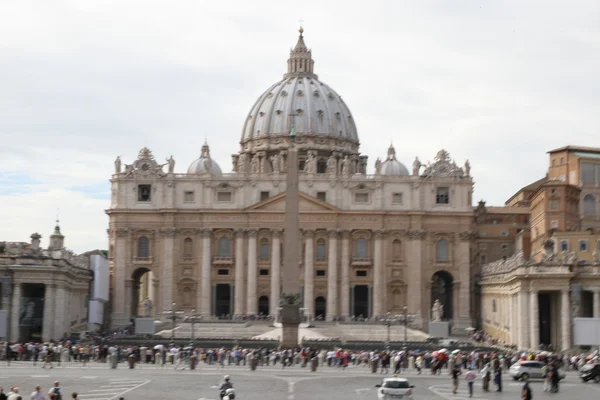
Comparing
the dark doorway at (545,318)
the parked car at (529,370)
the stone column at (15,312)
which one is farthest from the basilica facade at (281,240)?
the parked car at (529,370)

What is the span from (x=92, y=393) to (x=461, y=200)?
74593mm

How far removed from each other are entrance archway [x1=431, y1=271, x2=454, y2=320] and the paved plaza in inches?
2106

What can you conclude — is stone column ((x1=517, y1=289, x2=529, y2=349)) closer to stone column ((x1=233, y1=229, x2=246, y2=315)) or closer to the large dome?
stone column ((x1=233, y1=229, x2=246, y2=315))

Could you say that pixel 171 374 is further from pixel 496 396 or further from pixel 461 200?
pixel 461 200

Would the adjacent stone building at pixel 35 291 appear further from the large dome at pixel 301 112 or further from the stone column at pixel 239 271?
the large dome at pixel 301 112

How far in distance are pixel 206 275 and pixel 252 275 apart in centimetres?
451

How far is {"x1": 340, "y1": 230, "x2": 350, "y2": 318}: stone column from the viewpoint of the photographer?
113 metres

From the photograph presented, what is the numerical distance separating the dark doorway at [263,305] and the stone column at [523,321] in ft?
126

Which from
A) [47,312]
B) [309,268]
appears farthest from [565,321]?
[309,268]

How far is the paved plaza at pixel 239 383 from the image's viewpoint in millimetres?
44688

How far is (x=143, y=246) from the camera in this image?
11406cm

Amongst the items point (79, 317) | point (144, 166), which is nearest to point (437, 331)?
point (79, 317)

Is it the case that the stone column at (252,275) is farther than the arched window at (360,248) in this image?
No

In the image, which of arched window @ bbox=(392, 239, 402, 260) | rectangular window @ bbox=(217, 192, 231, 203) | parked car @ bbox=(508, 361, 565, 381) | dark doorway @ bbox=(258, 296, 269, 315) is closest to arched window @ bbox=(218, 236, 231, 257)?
rectangular window @ bbox=(217, 192, 231, 203)
